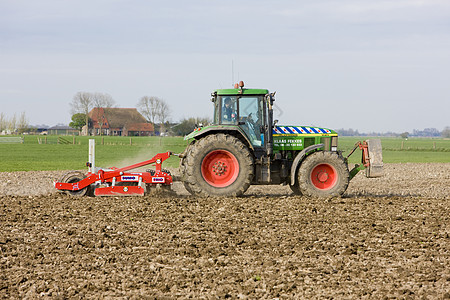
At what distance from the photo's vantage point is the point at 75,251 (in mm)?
6992

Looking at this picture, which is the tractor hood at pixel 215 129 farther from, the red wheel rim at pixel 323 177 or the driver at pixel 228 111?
the red wheel rim at pixel 323 177

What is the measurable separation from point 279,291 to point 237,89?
621cm

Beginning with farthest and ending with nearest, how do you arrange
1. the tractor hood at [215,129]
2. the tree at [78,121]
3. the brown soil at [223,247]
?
the tree at [78,121] → the tractor hood at [215,129] → the brown soil at [223,247]

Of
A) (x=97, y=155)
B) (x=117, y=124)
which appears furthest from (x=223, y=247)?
(x=117, y=124)

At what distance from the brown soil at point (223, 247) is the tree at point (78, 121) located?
80.1 metres

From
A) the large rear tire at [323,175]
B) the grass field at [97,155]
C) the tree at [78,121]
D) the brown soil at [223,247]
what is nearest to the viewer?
the brown soil at [223,247]

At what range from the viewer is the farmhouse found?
85.8m

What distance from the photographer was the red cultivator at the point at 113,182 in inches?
428

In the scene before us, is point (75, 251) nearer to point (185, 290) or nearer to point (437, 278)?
point (185, 290)

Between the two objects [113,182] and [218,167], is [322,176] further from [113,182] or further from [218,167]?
[113,182]

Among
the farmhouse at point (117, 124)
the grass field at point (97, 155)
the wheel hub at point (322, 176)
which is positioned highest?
the farmhouse at point (117, 124)

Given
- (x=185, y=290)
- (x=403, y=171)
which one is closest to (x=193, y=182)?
(x=185, y=290)

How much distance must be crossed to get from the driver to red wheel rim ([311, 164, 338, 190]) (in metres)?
2.10

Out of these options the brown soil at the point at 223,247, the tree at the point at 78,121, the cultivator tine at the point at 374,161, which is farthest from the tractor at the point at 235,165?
the tree at the point at 78,121
